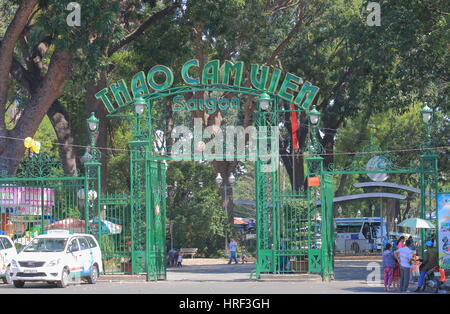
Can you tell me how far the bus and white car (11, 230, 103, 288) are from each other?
3308 cm

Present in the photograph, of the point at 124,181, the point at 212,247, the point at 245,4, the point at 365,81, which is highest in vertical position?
the point at 245,4

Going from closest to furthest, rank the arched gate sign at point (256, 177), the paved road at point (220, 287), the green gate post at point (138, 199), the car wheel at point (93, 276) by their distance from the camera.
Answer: the paved road at point (220, 287)
the car wheel at point (93, 276)
the arched gate sign at point (256, 177)
the green gate post at point (138, 199)

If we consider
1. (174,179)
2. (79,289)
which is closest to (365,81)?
(174,179)

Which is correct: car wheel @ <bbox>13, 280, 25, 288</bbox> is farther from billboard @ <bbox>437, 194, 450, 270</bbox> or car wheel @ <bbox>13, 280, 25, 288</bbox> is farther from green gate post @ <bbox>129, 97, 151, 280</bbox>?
billboard @ <bbox>437, 194, 450, 270</bbox>

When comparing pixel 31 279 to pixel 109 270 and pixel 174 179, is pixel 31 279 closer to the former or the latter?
pixel 109 270

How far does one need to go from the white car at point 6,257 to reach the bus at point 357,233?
34259mm

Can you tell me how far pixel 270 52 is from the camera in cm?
3834

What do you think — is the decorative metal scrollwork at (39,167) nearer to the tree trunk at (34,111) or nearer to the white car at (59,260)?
the white car at (59,260)

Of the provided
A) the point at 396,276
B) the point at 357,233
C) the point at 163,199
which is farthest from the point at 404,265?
the point at 357,233

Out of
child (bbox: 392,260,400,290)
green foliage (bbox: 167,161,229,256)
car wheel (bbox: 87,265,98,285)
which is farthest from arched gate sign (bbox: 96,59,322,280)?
green foliage (bbox: 167,161,229,256)

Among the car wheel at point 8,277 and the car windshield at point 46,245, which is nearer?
the car windshield at point 46,245

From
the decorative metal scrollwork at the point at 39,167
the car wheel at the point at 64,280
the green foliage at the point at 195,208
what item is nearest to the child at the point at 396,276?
the car wheel at the point at 64,280

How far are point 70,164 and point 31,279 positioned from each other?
547 inches

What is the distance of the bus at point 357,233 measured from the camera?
55031 mm
